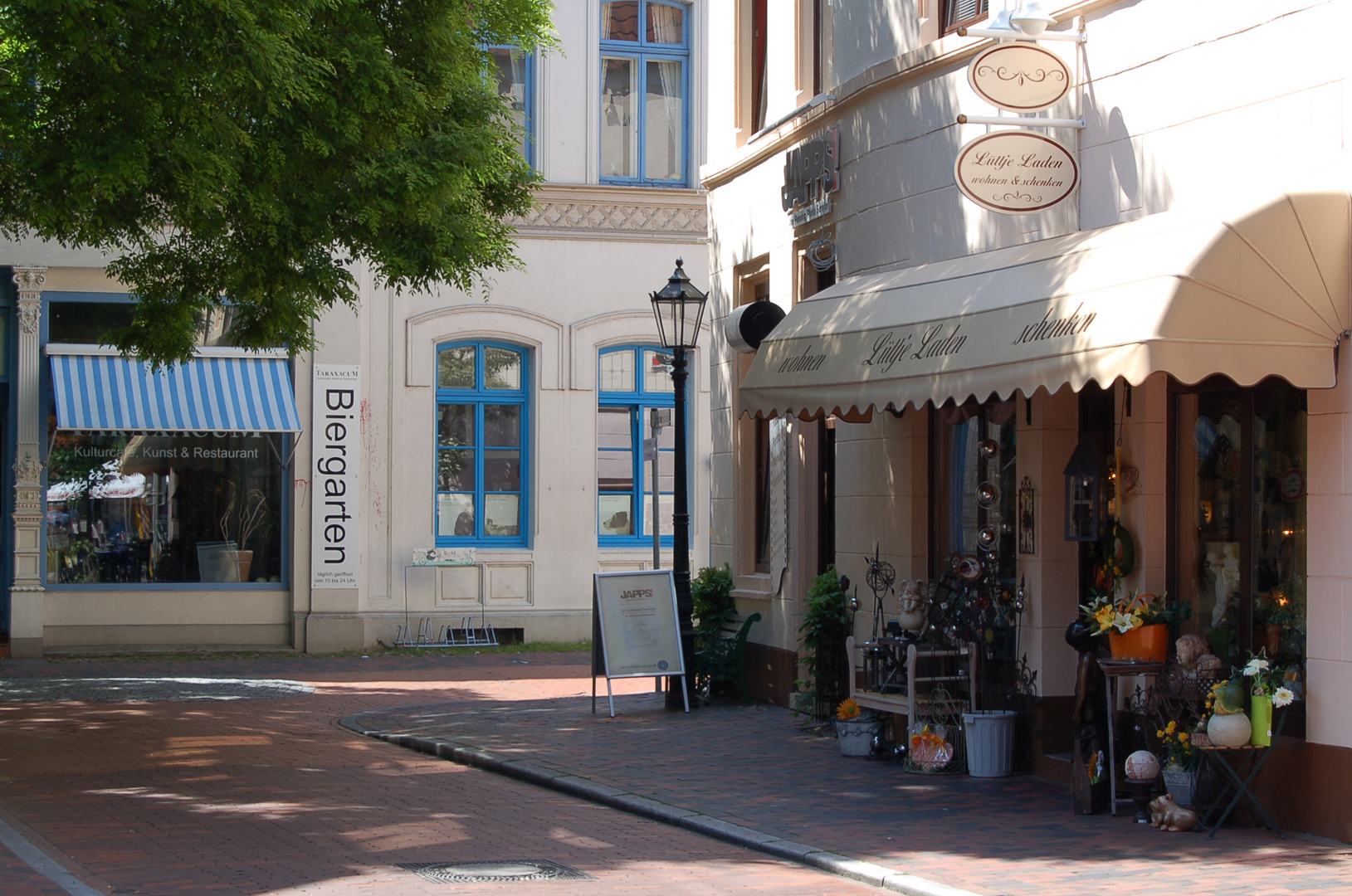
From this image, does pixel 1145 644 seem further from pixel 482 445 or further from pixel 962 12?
pixel 482 445

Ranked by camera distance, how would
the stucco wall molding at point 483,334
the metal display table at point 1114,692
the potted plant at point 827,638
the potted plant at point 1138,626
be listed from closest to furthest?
the metal display table at point 1114,692
the potted plant at point 1138,626
the potted plant at point 827,638
the stucco wall molding at point 483,334

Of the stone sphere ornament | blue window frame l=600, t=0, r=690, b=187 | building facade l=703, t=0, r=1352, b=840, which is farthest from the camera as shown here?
blue window frame l=600, t=0, r=690, b=187

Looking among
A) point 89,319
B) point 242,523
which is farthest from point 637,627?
point 89,319

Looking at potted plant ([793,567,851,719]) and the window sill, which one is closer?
potted plant ([793,567,851,719])

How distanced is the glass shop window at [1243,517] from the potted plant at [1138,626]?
0.27 metres

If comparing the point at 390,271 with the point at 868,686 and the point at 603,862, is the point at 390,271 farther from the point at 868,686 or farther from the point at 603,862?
the point at 603,862

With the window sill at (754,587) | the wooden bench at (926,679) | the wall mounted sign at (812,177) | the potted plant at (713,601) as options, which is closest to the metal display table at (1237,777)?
the wooden bench at (926,679)

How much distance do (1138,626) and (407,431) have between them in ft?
42.5

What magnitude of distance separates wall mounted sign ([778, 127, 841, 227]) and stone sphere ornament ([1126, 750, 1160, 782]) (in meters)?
Result: 5.85

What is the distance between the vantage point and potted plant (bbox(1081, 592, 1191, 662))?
8.72m

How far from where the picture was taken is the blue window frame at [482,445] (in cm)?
2039

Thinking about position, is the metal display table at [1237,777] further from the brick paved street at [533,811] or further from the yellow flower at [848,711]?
the yellow flower at [848,711]

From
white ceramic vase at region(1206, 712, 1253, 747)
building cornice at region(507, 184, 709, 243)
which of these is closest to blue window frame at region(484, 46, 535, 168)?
building cornice at region(507, 184, 709, 243)

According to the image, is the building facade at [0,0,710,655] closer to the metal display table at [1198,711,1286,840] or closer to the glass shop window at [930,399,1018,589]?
the glass shop window at [930,399,1018,589]
